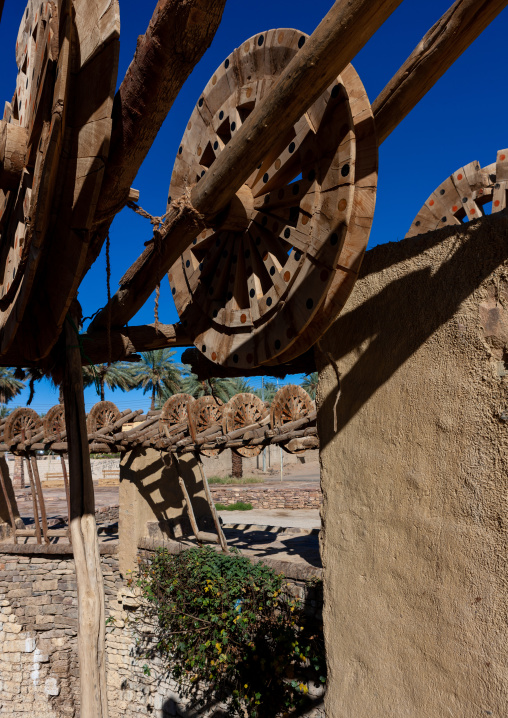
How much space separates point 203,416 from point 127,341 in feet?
21.6

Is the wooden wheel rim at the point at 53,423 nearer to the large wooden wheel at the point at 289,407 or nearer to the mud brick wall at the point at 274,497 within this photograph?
the large wooden wheel at the point at 289,407

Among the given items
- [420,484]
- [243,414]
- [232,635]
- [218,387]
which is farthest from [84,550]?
[218,387]

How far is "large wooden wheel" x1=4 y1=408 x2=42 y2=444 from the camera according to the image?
469 inches

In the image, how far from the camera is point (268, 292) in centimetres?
234

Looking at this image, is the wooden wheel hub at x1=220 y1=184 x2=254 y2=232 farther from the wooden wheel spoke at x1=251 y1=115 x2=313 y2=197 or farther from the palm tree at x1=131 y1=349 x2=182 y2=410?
the palm tree at x1=131 y1=349 x2=182 y2=410

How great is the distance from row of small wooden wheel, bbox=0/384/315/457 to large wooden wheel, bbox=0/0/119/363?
4.85 metres

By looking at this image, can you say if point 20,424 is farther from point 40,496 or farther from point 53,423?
point 40,496

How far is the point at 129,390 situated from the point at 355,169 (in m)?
28.3

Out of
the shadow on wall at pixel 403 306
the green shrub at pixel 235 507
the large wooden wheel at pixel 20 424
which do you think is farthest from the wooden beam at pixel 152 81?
the green shrub at pixel 235 507

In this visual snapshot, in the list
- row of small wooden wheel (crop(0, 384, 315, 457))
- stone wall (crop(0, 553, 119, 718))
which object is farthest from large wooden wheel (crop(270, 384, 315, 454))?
stone wall (crop(0, 553, 119, 718))

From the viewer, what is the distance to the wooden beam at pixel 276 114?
57.6 inches

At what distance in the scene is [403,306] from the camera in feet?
6.95

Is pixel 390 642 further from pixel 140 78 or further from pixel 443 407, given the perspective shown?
pixel 140 78

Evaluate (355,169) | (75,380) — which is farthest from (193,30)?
(75,380)
